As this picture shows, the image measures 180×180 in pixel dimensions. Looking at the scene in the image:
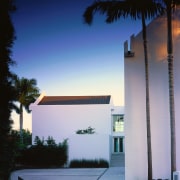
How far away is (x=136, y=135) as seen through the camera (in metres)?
15.2

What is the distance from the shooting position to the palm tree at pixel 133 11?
14.1 m

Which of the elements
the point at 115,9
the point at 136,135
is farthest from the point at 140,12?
the point at 136,135

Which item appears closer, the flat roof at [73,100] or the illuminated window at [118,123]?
the flat roof at [73,100]

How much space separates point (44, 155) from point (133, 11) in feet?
53.2

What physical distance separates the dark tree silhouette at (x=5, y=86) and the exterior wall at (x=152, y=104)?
7231 mm

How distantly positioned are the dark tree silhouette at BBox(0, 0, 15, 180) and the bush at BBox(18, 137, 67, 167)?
19141 millimetres

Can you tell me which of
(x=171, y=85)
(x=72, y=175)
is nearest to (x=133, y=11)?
(x=171, y=85)

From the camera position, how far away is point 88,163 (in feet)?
90.9

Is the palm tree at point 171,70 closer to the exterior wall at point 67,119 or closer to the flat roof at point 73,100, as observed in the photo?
the exterior wall at point 67,119

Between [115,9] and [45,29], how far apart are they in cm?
379

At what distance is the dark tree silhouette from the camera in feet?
28.4

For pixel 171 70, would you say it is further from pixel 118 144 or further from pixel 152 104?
pixel 118 144

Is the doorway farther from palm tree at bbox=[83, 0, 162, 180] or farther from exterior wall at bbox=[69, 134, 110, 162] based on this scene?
palm tree at bbox=[83, 0, 162, 180]

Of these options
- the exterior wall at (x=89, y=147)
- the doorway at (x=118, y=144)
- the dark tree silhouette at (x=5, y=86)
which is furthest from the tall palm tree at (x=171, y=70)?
the doorway at (x=118, y=144)
